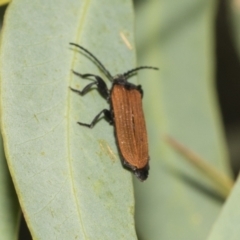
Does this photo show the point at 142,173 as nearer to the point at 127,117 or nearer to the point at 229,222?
the point at 127,117

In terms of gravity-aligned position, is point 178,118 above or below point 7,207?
below

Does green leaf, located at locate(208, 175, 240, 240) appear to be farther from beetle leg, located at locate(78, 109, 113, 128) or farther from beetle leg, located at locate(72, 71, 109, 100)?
beetle leg, located at locate(72, 71, 109, 100)

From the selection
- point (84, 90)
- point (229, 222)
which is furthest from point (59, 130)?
point (229, 222)

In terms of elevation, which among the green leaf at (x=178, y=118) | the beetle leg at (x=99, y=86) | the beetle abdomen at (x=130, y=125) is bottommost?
the green leaf at (x=178, y=118)

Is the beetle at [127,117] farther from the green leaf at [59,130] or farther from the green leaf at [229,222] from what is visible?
the green leaf at [229,222]

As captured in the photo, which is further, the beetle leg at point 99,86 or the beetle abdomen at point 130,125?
the beetle abdomen at point 130,125

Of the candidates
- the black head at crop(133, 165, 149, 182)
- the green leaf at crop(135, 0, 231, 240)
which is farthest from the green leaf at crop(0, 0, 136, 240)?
the green leaf at crop(135, 0, 231, 240)

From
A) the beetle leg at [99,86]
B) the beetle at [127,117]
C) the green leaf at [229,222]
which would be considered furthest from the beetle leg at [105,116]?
the green leaf at [229,222]
